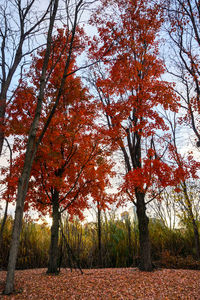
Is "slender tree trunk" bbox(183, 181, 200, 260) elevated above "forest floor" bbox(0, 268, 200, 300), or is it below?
above

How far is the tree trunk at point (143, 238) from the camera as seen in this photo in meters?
6.41

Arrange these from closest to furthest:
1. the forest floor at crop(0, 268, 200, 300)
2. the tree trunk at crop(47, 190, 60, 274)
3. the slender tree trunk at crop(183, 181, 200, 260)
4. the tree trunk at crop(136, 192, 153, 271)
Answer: the forest floor at crop(0, 268, 200, 300), the tree trunk at crop(47, 190, 60, 274), the tree trunk at crop(136, 192, 153, 271), the slender tree trunk at crop(183, 181, 200, 260)

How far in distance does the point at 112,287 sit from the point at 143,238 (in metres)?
2.27

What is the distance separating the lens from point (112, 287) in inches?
182

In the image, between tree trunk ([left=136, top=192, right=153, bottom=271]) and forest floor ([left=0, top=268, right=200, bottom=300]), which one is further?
tree trunk ([left=136, top=192, right=153, bottom=271])

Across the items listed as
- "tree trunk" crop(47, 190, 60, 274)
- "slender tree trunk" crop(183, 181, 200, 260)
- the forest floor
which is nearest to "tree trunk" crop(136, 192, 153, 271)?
the forest floor

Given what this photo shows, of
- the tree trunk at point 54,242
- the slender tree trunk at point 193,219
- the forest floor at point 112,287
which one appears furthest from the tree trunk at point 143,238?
the tree trunk at point 54,242

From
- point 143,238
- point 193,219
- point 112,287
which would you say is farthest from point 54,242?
point 193,219

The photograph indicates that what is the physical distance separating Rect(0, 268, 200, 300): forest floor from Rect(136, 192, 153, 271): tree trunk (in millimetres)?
674

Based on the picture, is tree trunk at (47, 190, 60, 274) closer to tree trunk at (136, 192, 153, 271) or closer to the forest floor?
the forest floor

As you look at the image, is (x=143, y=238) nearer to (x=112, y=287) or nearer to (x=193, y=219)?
(x=112, y=287)

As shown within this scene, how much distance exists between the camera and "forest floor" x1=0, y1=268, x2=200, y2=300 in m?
4.16

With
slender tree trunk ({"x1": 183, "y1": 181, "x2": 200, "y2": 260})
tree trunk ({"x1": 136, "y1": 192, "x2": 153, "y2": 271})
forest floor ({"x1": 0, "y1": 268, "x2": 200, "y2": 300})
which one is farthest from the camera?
slender tree trunk ({"x1": 183, "y1": 181, "x2": 200, "y2": 260})

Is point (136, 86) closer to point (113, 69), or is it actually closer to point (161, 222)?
point (113, 69)
